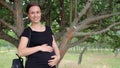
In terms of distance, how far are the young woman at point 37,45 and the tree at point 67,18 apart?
1.40m

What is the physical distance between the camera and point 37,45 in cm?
402

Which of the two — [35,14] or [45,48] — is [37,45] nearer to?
[45,48]

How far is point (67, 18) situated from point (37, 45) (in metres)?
3.73

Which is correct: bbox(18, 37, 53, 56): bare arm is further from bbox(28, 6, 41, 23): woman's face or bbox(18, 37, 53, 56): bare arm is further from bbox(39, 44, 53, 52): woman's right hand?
bbox(28, 6, 41, 23): woman's face

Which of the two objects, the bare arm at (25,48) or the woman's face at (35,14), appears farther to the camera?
the woman's face at (35,14)

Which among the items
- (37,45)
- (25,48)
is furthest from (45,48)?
(25,48)

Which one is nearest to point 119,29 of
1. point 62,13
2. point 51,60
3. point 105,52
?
point 62,13

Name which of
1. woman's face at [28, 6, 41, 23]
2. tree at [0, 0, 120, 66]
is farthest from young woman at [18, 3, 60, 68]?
tree at [0, 0, 120, 66]

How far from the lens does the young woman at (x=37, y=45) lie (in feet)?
13.0

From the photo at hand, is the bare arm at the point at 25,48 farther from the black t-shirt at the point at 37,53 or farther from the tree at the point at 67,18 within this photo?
the tree at the point at 67,18

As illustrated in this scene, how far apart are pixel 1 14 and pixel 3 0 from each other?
4.24 ft

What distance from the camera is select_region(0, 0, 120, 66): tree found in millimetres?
5703

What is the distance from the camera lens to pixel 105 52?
47.1 metres

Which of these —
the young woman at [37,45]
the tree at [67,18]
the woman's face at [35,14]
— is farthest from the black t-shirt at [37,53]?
the tree at [67,18]
